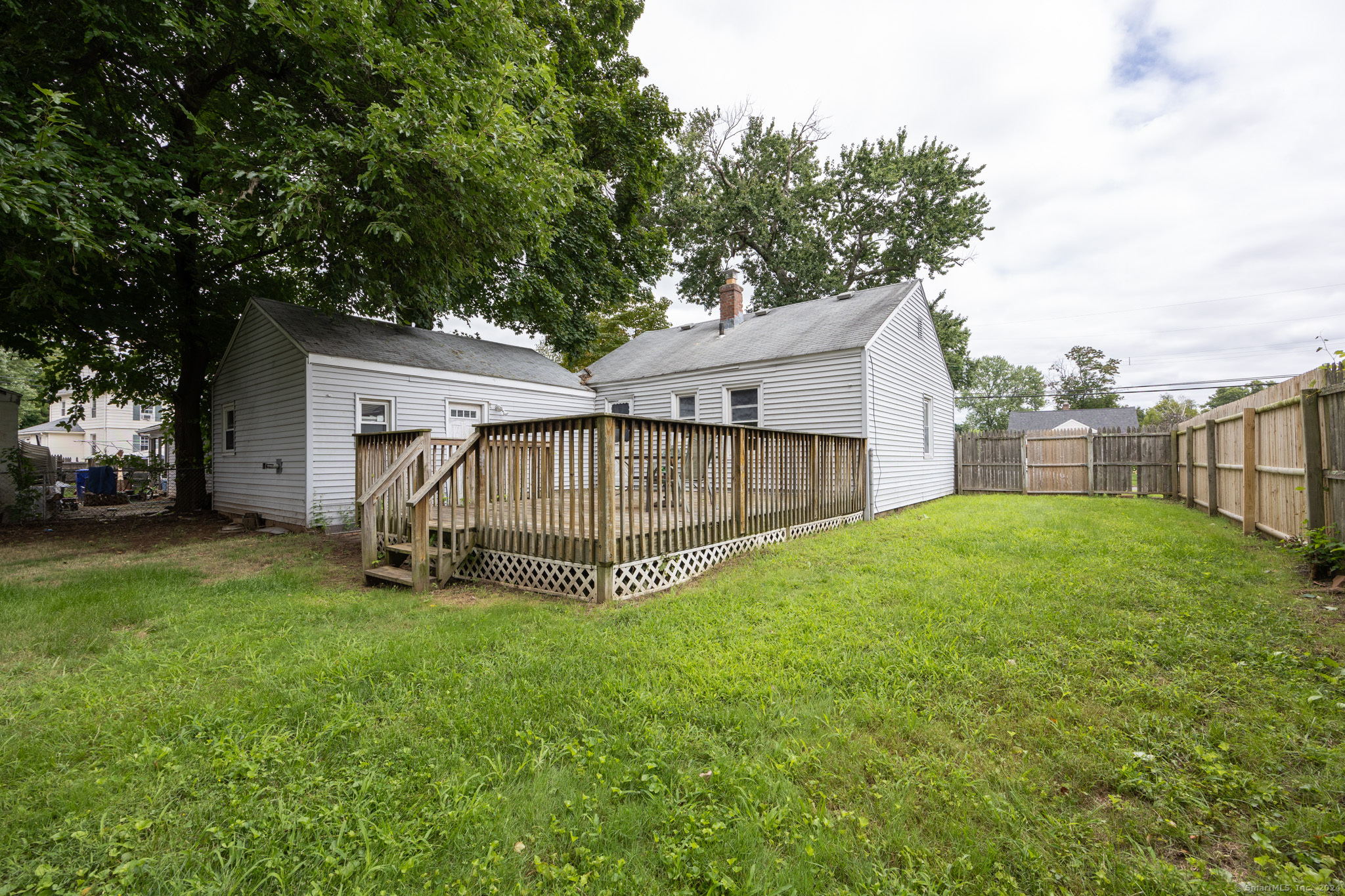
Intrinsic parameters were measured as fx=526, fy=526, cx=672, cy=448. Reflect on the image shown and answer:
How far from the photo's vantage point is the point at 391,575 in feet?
18.0

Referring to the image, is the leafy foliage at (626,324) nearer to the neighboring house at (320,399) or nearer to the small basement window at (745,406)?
the neighboring house at (320,399)

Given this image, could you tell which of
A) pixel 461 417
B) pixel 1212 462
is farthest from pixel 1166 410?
pixel 461 417

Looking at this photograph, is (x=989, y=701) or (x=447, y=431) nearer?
(x=989, y=701)

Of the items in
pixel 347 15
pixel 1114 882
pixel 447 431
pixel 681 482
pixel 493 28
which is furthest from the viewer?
pixel 447 431

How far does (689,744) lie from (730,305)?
14468mm

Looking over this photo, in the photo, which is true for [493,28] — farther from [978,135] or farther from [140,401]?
[978,135]

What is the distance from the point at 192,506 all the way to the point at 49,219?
787cm

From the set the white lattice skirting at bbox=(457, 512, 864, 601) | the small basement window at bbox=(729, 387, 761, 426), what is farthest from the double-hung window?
the white lattice skirting at bbox=(457, 512, 864, 601)

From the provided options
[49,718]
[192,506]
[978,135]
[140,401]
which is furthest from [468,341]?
[978,135]

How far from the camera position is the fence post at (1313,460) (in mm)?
4992

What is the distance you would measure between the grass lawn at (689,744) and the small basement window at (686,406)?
934 centimetres

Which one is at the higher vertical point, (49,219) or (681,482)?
(49,219)

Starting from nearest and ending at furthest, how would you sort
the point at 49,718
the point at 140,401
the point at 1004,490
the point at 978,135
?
the point at 49,718 → the point at 140,401 → the point at 1004,490 → the point at 978,135

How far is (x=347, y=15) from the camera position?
7207 mm
